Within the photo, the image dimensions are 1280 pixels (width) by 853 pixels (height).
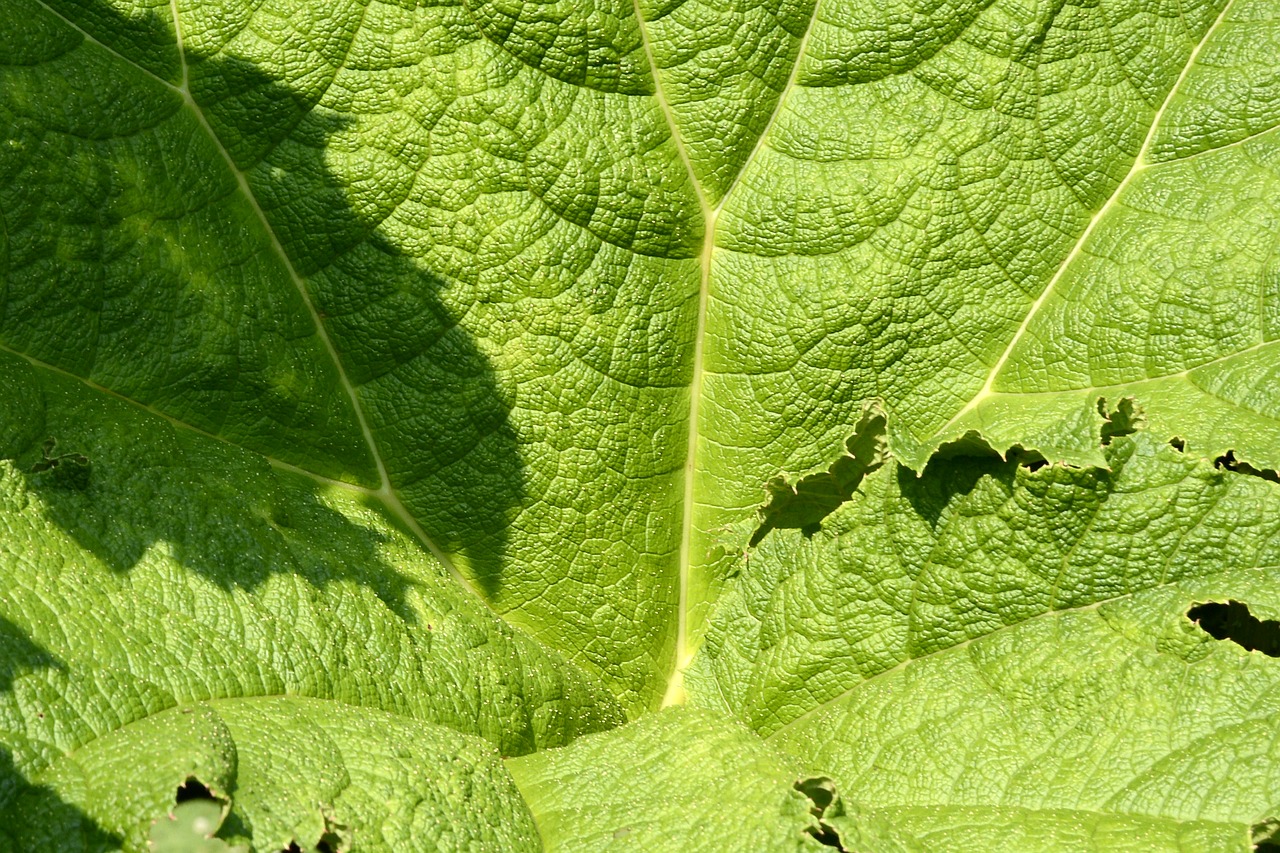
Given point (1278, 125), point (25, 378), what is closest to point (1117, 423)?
point (1278, 125)

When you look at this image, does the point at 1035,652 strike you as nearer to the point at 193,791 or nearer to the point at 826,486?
the point at 826,486

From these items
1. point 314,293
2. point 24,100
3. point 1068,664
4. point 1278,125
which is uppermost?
point 1278,125

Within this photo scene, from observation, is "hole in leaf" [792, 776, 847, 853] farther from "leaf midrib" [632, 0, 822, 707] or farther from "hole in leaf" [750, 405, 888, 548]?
"leaf midrib" [632, 0, 822, 707]

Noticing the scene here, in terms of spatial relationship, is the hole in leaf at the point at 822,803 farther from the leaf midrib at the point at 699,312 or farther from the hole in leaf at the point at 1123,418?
the hole in leaf at the point at 1123,418

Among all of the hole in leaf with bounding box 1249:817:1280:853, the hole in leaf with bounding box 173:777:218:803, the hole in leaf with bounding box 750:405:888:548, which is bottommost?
the hole in leaf with bounding box 173:777:218:803

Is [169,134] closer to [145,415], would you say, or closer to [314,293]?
[314,293]

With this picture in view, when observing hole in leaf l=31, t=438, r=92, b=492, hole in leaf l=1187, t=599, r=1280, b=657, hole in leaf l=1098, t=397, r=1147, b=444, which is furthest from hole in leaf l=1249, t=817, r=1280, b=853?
hole in leaf l=31, t=438, r=92, b=492
